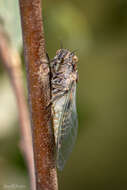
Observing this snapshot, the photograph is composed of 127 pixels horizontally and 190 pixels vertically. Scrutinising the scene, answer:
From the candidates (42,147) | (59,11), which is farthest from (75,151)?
(42,147)

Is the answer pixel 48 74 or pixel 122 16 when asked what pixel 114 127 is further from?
pixel 48 74

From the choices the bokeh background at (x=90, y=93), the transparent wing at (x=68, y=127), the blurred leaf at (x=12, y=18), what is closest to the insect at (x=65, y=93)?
the transparent wing at (x=68, y=127)

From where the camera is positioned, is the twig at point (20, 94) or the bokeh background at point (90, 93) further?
the bokeh background at point (90, 93)

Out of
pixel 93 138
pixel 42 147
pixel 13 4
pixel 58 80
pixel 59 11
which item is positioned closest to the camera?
pixel 42 147

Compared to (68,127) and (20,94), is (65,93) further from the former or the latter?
(20,94)

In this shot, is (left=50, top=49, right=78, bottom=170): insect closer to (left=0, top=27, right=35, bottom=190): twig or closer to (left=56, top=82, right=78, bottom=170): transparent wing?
(left=56, top=82, right=78, bottom=170): transparent wing

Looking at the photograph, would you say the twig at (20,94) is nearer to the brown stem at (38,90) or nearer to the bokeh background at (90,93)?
the bokeh background at (90,93)
